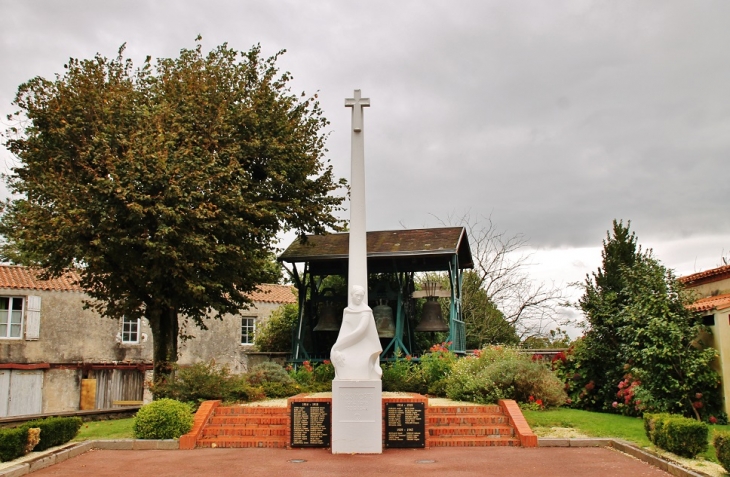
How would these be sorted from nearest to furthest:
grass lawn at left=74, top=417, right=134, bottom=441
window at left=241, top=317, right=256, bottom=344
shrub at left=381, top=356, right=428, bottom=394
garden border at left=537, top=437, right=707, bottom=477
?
1. garden border at left=537, top=437, right=707, bottom=477
2. grass lawn at left=74, top=417, right=134, bottom=441
3. shrub at left=381, top=356, right=428, bottom=394
4. window at left=241, top=317, right=256, bottom=344

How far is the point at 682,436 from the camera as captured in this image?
10664 mm

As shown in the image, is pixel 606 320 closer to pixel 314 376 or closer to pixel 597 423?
pixel 597 423

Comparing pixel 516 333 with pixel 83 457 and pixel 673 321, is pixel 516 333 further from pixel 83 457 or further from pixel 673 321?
pixel 83 457

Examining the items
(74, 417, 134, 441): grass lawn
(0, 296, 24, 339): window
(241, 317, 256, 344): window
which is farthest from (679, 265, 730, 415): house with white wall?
(0, 296, 24, 339): window

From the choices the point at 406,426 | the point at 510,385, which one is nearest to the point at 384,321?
the point at 510,385

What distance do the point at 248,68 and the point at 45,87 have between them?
5808 mm

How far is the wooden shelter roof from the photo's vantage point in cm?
2066

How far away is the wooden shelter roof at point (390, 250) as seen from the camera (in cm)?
2066

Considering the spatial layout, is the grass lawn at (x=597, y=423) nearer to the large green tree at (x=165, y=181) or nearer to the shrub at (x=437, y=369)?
the shrub at (x=437, y=369)

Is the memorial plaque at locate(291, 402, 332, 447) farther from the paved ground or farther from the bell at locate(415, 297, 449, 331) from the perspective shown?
the bell at locate(415, 297, 449, 331)

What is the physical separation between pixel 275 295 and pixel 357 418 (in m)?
21.0

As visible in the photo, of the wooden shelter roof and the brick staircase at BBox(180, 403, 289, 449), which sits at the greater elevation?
the wooden shelter roof

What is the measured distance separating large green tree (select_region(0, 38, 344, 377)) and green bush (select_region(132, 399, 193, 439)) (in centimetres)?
411

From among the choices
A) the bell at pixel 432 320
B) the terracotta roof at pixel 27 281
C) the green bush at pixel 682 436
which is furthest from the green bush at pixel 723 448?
the terracotta roof at pixel 27 281
